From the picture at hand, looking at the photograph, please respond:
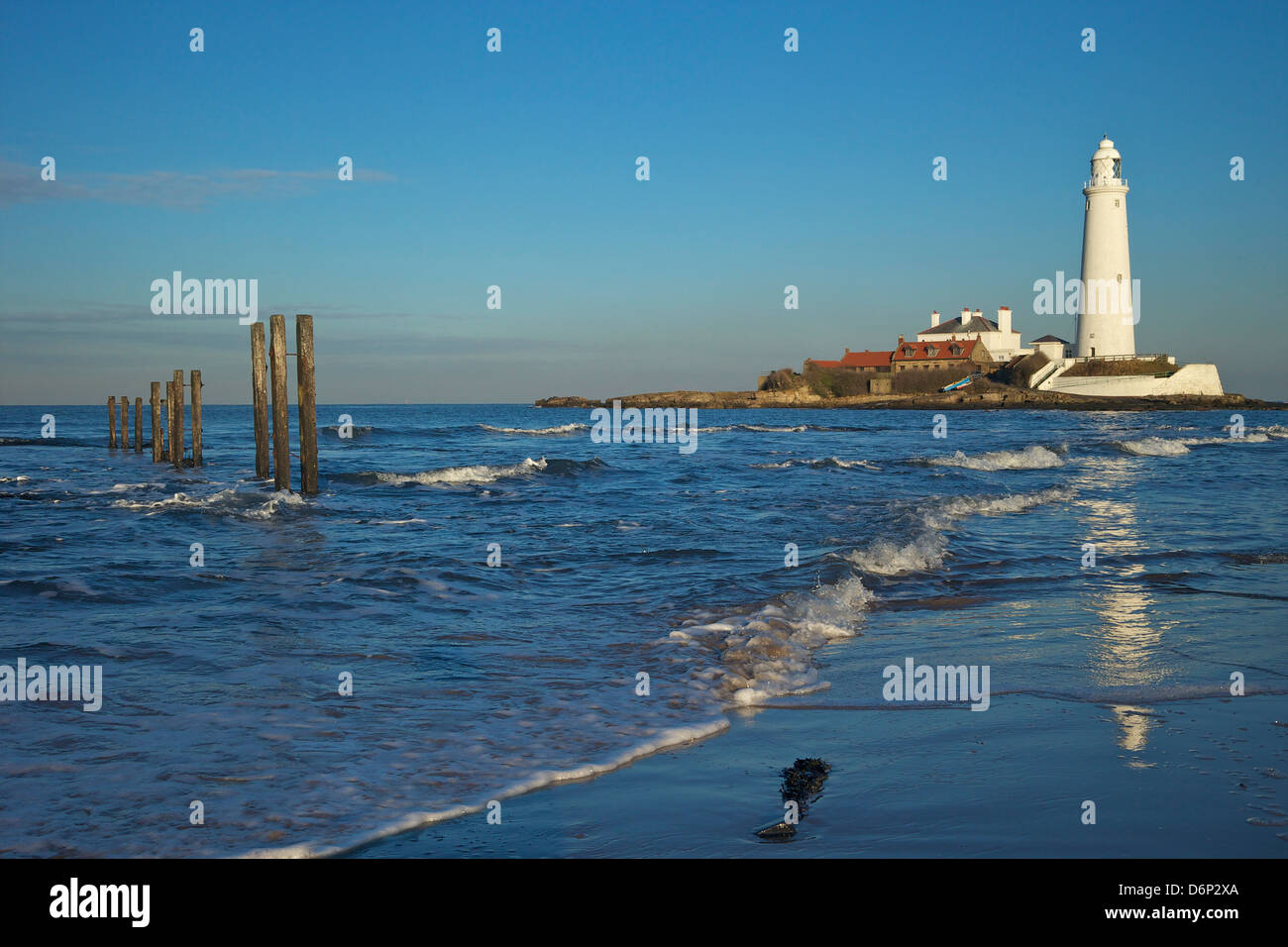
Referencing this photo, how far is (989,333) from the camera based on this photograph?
92.5 m

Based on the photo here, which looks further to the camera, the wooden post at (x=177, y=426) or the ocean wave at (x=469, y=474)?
the wooden post at (x=177, y=426)

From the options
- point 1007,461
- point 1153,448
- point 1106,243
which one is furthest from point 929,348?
point 1007,461

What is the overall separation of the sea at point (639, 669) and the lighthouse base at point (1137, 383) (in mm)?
61464

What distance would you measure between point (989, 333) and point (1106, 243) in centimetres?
2690

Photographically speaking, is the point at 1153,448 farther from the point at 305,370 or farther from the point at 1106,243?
the point at 1106,243

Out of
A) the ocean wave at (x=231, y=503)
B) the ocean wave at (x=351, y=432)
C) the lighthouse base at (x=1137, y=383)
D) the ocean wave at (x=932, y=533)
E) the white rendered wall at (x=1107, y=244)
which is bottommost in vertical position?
the ocean wave at (x=932, y=533)

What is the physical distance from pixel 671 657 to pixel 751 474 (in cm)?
1841

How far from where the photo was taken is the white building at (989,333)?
91.1m

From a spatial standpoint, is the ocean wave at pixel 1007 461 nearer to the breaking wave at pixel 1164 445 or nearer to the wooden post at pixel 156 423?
the breaking wave at pixel 1164 445

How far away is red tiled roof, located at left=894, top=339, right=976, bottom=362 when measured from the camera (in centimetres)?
9094

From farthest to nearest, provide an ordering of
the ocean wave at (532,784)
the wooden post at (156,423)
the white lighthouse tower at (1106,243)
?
the white lighthouse tower at (1106,243)
the wooden post at (156,423)
the ocean wave at (532,784)

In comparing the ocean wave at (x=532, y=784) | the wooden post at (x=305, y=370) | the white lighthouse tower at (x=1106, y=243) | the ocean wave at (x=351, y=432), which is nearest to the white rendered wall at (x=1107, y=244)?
the white lighthouse tower at (x=1106, y=243)
